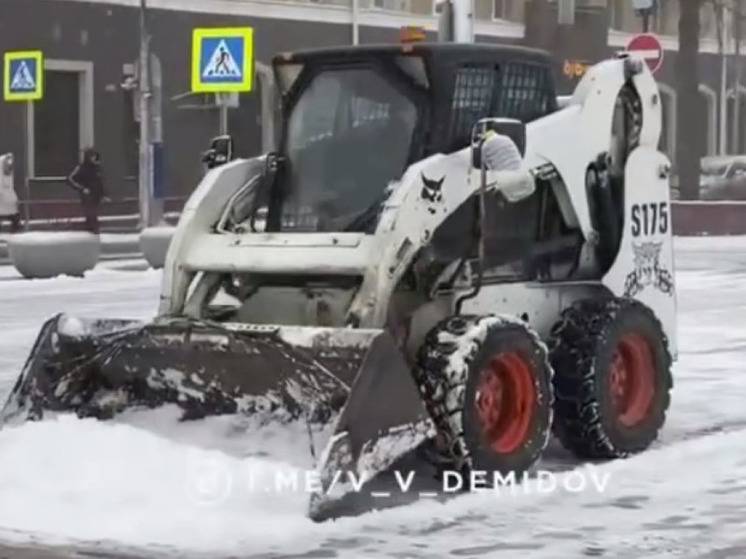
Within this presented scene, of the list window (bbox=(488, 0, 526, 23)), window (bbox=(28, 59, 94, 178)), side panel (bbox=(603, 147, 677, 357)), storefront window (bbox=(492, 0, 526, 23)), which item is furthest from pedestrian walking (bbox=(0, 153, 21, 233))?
side panel (bbox=(603, 147, 677, 357))

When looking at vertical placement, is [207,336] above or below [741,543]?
above

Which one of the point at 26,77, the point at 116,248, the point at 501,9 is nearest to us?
the point at 26,77

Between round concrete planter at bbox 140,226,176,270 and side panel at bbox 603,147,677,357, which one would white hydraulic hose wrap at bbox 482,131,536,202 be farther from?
round concrete planter at bbox 140,226,176,270

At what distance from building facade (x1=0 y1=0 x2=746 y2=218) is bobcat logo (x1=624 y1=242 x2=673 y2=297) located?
18664 mm

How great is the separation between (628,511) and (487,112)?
2.50 metres

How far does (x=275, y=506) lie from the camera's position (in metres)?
8.11

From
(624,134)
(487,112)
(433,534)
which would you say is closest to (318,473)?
(433,534)

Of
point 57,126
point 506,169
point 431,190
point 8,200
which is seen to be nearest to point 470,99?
point 506,169

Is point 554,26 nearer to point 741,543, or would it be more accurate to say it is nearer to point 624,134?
point 624,134

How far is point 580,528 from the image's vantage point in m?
8.07

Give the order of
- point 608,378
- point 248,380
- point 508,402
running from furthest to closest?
point 608,378 < point 508,402 < point 248,380

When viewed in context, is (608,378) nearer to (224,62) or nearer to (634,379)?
(634,379)

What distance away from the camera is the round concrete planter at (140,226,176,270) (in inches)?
934

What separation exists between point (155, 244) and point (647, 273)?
1415 cm
